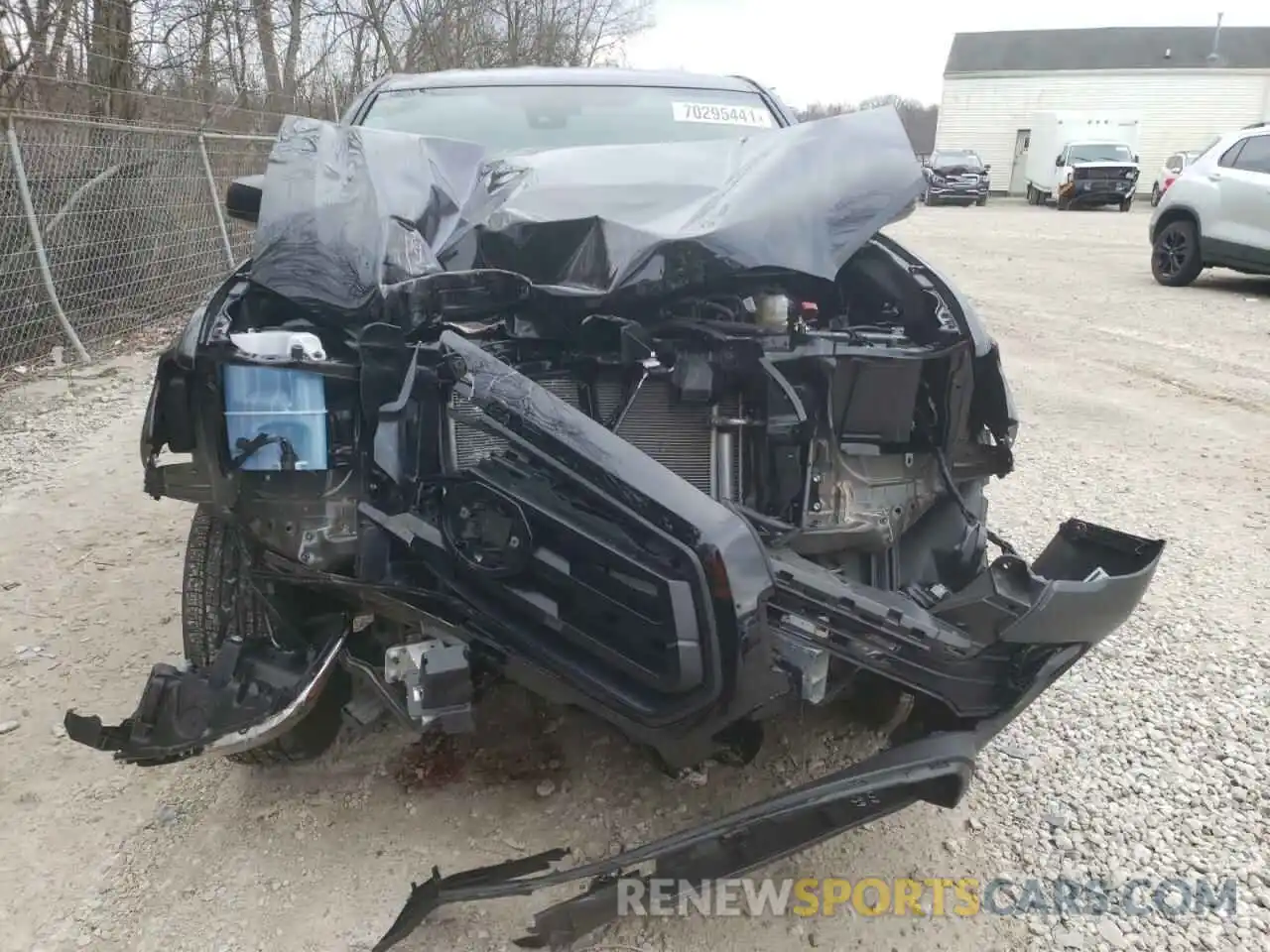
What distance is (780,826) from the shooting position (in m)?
1.86

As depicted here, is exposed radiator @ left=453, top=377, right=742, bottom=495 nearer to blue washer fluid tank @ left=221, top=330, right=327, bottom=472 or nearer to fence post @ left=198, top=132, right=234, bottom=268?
blue washer fluid tank @ left=221, top=330, right=327, bottom=472

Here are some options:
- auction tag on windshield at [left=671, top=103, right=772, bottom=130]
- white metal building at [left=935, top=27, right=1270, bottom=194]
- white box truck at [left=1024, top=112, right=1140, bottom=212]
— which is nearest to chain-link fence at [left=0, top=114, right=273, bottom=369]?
auction tag on windshield at [left=671, top=103, right=772, bottom=130]

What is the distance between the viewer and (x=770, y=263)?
229 centimetres

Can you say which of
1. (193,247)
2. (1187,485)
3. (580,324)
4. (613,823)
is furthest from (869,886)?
(193,247)

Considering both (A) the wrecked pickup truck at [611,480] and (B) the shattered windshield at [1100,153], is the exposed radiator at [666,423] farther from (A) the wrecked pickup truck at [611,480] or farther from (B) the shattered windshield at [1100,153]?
(B) the shattered windshield at [1100,153]

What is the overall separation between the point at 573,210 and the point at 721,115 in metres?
1.70

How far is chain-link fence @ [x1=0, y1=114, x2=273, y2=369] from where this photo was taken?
6.37 metres

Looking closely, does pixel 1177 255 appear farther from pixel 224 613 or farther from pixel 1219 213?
pixel 224 613

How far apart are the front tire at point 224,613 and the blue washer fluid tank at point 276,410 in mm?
454

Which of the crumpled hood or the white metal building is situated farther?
the white metal building

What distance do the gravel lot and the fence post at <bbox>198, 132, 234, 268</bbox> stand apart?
214 inches

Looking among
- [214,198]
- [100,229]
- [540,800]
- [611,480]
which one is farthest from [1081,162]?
[611,480]

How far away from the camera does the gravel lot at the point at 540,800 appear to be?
6.81ft
